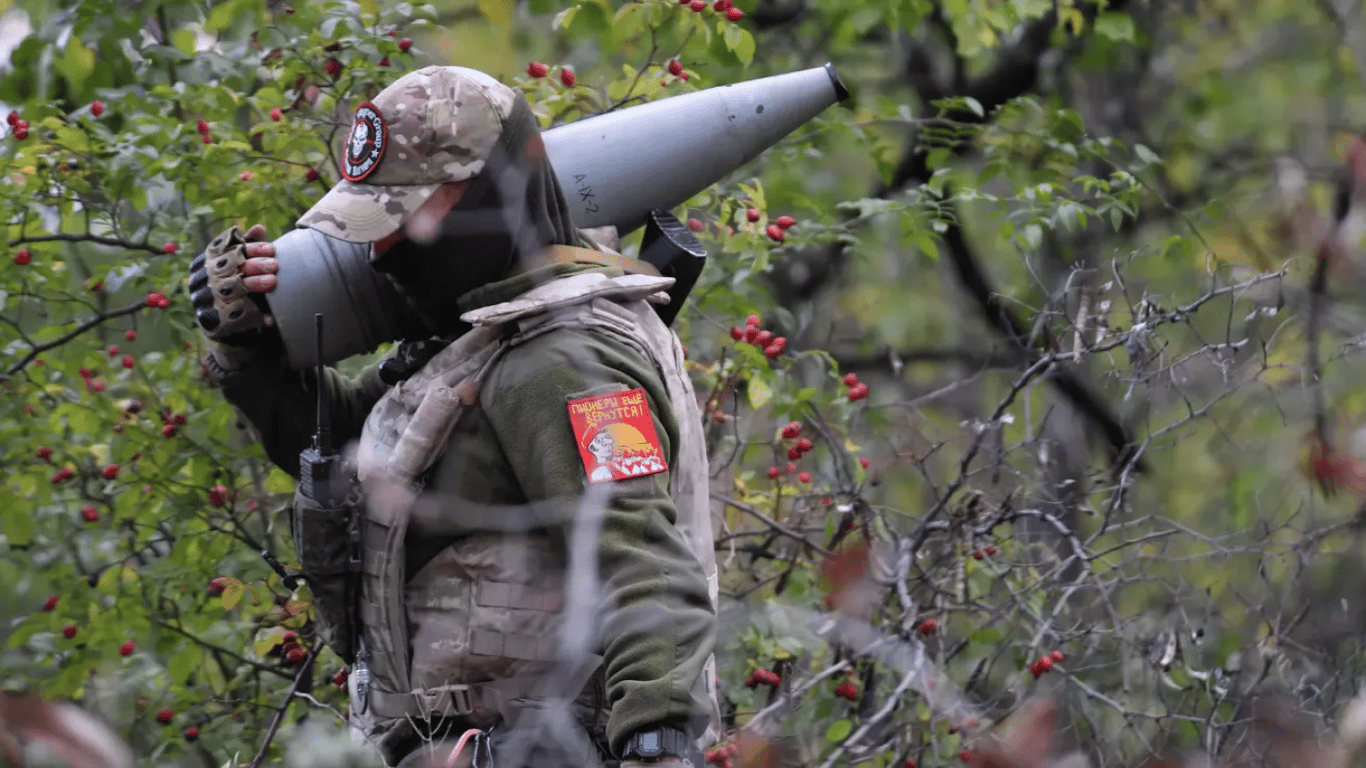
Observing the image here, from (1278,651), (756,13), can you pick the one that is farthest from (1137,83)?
(1278,651)

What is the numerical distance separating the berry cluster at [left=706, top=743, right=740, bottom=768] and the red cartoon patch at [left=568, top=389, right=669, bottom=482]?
4.71ft

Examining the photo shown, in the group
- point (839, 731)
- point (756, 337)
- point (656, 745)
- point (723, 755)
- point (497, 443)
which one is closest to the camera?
point (656, 745)

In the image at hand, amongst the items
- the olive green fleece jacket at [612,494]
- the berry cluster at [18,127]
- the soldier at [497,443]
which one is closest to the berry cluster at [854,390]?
the soldier at [497,443]

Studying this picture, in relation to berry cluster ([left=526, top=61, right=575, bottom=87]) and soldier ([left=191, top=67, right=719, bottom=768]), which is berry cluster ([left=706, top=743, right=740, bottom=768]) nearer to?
soldier ([left=191, top=67, right=719, bottom=768])

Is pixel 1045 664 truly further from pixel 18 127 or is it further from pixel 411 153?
pixel 18 127

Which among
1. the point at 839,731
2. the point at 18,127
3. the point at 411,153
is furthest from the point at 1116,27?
the point at 411,153

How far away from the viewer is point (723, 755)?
3742 mm

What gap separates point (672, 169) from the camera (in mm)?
3125

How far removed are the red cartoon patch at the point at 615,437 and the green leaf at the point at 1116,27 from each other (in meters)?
4.41

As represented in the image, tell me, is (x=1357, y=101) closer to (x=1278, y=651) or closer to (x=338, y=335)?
(x=1278, y=651)

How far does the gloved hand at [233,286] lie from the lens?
2791 millimetres

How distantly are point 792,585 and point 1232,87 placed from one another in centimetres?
494

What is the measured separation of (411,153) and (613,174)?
541 mm

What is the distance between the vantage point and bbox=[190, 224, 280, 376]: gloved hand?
2.79 m
